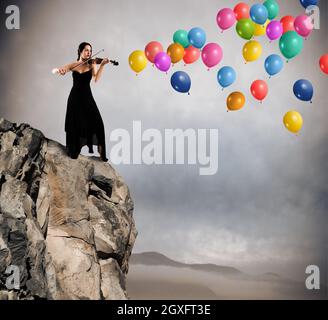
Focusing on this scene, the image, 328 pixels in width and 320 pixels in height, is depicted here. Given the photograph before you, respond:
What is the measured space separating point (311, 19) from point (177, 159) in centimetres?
315

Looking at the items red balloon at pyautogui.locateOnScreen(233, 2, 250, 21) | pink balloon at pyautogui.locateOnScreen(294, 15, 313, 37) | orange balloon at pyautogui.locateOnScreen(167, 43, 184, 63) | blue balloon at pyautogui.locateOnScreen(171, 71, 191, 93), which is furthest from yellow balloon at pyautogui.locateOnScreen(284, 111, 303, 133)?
orange balloon at pyautogui.locateOnScreen(167, 43, 184, 63)

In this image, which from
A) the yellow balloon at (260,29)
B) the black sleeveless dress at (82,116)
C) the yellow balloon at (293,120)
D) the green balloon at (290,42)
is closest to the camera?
the black sleeveless dress at (82,116)

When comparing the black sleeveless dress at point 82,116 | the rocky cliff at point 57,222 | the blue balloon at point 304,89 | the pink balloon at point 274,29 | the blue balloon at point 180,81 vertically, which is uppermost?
the pink balloon at point 274,29

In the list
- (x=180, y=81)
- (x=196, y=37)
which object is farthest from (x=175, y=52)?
(x=180, y=81)

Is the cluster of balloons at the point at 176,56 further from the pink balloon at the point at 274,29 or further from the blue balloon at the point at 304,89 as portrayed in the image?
the blue balloon at the point at 304,89

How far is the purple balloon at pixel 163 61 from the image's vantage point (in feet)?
30.2

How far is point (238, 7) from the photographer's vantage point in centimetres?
962

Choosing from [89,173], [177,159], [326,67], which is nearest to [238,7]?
[326,67]

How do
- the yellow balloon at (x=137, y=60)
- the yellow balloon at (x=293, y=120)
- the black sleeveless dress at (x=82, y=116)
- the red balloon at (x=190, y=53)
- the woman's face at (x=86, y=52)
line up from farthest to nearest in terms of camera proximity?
the red balloon at (x=190, y=53), the yellow balloon at (x=137, y=60), the yellow balloon at (x=293, y=120), the black sleeveless dress at (x=82, y=116), the woman's face at (x=86, y=52)

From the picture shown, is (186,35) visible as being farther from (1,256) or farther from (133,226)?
(1,256)

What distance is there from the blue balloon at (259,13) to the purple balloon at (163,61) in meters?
1.50

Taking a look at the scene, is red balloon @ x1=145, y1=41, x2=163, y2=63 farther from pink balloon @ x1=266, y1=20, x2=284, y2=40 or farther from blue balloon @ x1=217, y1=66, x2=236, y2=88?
pink balloon @ x1=266, y1=20, x2=284, y2=40

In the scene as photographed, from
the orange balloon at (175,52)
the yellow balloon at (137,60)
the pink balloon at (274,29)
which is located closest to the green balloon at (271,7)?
the pink balloon at (274,29)

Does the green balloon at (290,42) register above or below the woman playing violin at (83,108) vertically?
above
